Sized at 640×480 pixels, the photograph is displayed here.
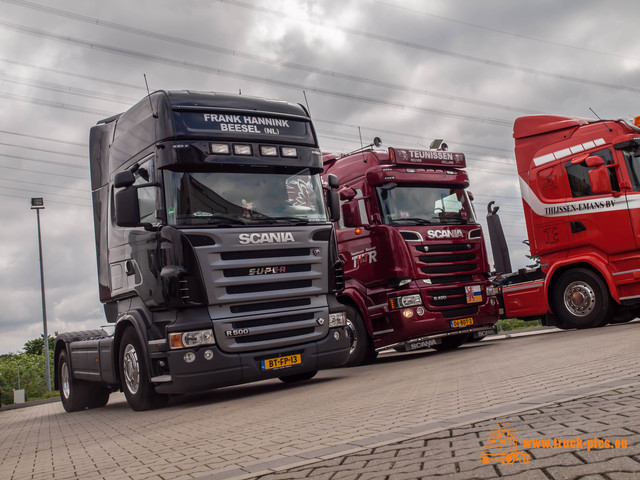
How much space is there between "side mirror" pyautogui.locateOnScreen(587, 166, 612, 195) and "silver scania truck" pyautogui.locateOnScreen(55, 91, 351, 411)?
518 centimetres

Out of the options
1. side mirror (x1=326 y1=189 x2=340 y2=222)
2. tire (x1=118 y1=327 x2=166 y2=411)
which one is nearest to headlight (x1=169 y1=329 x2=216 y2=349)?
tire (x1=118 y1=327 x2=166 y2=411)

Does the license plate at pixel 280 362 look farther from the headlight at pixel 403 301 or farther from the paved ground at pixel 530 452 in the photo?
the paved ground at pixel 530 452

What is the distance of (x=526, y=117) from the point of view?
1360cm

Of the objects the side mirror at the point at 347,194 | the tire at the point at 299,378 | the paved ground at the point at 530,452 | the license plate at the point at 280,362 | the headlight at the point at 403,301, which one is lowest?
the paved ground at the point at 530,452

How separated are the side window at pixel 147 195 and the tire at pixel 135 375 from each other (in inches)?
59.0

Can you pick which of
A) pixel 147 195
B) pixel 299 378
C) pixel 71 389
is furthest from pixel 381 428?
pixel 71 389

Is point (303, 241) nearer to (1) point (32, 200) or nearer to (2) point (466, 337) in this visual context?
(2) point (466, 337)

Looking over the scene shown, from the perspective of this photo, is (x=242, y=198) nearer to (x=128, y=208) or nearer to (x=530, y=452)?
(x=128, y=208)

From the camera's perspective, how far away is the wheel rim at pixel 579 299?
12.5m

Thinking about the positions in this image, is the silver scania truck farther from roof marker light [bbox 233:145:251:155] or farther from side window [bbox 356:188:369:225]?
side window [bbox 356:188:369:225]

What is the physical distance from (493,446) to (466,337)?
33.6 feet

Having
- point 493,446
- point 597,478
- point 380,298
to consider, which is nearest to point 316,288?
point 380,298

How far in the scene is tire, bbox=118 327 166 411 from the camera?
8438 mm

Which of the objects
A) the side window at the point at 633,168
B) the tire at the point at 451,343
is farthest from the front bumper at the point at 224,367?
the side window at the point at 633,168
